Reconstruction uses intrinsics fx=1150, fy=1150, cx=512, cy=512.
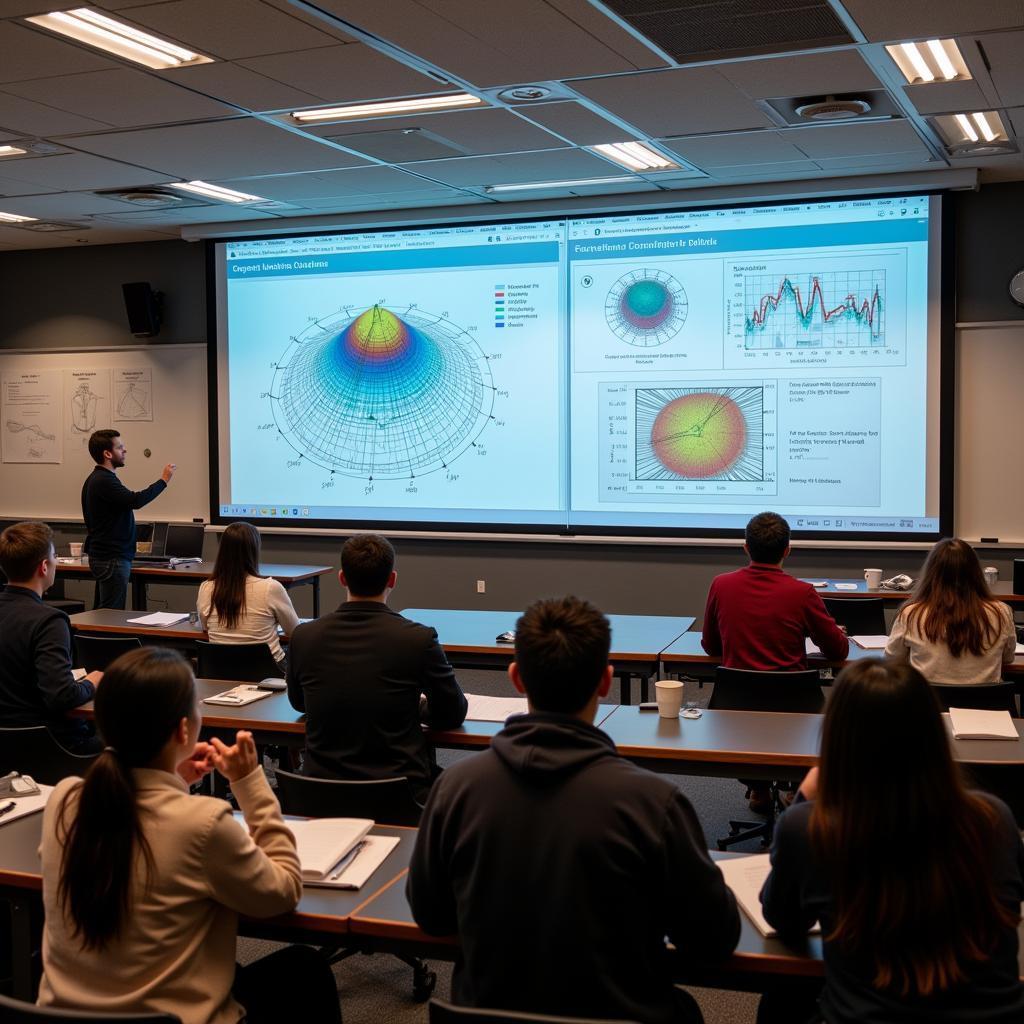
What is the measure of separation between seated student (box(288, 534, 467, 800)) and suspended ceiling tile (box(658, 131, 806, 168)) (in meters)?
3.81

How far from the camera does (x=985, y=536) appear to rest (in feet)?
23.1

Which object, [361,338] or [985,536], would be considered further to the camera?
[361,338]

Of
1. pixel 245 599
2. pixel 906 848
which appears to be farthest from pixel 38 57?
pixel 906 848

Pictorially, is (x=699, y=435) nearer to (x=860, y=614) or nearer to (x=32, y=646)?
(x=860, y=614)

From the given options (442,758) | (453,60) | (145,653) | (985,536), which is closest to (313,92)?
(453,60)

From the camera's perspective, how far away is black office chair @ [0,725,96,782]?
3.31 metres

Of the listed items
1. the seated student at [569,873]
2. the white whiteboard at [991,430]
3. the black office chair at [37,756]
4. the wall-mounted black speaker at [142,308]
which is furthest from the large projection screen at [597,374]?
the seated student at [569,873]

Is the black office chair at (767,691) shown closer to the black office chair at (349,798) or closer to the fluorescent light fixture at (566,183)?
the black office chair at (349,798)

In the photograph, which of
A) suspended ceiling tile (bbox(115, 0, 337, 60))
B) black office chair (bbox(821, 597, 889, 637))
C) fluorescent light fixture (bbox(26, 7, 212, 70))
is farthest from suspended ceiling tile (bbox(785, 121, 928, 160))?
fluorescent light fixture (bbox(26, 7, 212, 70))

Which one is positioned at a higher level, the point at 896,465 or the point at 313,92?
the point at 313,92

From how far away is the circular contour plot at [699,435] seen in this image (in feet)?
24.2

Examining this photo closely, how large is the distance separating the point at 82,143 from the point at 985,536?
18.4 feet

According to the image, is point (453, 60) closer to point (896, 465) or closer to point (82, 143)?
point (82, 143)

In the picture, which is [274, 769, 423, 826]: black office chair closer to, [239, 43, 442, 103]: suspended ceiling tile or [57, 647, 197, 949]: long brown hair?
[57, 647, 197, 949]: long brown hair
